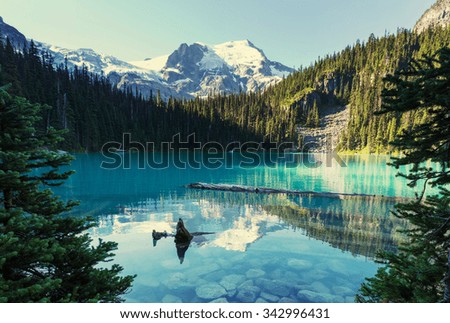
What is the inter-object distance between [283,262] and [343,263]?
11.0 ft

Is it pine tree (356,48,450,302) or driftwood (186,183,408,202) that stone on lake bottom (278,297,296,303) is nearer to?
pine tree (356,48,450,302)

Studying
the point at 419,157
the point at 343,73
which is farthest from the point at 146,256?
the point at 343,73

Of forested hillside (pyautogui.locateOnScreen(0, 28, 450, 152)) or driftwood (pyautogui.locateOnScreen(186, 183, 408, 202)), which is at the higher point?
forested hillside (pyautogui.locateOnScreen(0, 28, 450, 152))

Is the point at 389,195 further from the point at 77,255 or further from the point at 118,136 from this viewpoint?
the point at 118,136

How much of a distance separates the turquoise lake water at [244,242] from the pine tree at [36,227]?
6.47 meters

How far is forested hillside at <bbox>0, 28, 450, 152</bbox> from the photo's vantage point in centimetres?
9906

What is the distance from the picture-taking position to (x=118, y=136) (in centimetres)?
→ 11894

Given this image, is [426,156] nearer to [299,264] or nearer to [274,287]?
[274,287]

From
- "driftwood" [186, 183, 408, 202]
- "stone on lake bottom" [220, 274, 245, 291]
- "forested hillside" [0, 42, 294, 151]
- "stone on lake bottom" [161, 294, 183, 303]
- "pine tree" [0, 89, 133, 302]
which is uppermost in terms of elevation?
"forested hillside" [0, 42, 294, 151]

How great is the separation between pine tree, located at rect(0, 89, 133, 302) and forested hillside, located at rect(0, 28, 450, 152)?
92495 mm

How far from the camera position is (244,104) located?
172750 mm

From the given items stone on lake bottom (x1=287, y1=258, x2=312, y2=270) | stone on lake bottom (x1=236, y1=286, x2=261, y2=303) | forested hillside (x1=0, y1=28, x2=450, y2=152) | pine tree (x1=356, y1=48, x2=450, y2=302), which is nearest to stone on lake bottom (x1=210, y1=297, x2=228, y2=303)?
stone on lake bottom (x1=236, y1=286, x2=261, y2=303)

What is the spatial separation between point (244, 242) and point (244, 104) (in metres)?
162

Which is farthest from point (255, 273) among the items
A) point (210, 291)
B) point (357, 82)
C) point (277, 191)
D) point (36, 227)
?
point (357, 82)
